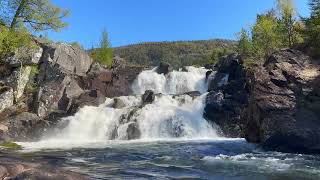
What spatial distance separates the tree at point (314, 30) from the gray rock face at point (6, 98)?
107 feet

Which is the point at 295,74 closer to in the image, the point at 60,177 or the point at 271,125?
the point at 271,125

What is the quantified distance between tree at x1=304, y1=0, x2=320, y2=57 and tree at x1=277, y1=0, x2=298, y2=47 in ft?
53.6

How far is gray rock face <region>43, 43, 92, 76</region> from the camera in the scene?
189 feet

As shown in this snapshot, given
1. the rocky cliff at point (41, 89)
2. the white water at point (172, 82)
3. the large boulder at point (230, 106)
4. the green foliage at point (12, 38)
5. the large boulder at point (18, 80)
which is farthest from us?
the white water at point (172, 82)

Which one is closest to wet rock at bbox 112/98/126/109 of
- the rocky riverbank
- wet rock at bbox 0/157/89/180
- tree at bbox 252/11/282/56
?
the rocky riverbank

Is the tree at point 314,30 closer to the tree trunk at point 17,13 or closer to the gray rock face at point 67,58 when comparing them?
the tree trunk at point 17,13

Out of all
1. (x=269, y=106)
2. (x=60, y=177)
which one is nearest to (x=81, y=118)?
(x=269, y=106)

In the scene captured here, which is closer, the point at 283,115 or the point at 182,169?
the point at 182,169

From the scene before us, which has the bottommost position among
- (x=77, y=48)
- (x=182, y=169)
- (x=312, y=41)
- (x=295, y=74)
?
(x=182, y=169)

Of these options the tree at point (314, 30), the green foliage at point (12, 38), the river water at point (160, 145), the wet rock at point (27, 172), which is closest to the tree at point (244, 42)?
the river water at point (160, 145)

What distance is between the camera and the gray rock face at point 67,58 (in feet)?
189

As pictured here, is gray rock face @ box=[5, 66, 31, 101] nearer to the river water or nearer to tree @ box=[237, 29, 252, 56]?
the river water

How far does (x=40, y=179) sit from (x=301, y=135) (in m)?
20.1

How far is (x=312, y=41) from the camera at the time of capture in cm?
3878
